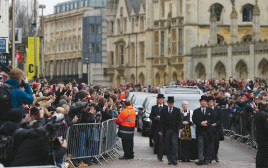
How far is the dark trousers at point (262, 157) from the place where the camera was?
17.1 meters

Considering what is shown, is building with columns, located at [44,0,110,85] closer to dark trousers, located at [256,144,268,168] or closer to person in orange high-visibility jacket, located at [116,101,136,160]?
person in orange high-visibility jacket, located at [116,101,136,160]

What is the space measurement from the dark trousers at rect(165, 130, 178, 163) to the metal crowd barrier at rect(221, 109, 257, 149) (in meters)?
4.21

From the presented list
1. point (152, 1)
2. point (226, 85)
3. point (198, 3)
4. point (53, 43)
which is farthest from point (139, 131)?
point (53, 43)

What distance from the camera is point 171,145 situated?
19922mm

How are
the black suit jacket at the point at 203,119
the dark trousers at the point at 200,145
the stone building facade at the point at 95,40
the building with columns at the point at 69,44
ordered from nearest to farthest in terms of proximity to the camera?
1. the dark trousers at the point at 200,145
2. the black suit jacket at the point at 203,119
3. the stone building facade at the point at 95,40
4. the building with columns at the point at 69,44

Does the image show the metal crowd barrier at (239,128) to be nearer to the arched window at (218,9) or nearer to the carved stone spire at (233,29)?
the carved stone spire at (233,29)

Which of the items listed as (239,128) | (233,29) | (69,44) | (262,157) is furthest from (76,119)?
(69,44)

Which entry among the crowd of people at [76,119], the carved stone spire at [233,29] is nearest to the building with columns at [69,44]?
the carved stone spire at [233,29]

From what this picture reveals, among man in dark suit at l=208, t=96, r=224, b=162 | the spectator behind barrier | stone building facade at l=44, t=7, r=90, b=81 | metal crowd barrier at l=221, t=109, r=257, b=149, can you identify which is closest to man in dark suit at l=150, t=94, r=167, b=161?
man in dark suit at l=208, t=96, r=224, b=162

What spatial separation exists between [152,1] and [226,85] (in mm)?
33697

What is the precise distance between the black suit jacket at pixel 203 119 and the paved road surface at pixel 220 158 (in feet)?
3.05

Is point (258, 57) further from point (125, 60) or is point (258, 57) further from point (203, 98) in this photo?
point (203, 98)

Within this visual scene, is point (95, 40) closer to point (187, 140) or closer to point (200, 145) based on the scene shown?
point (187, 140)

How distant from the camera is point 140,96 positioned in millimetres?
35750
